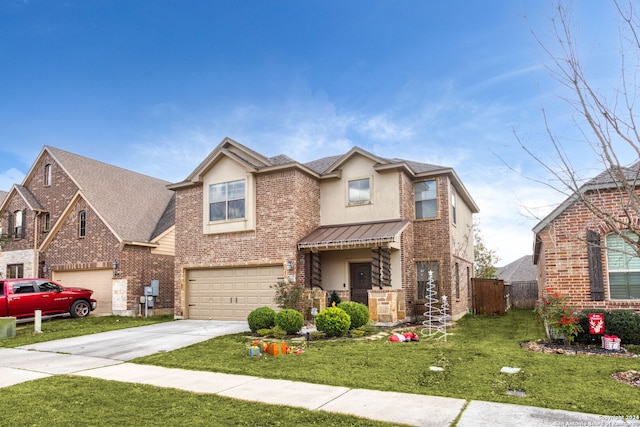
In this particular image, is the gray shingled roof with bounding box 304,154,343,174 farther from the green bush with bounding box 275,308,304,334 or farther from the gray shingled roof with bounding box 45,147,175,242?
the gray shingled roof with bounding box 45,147,175,242

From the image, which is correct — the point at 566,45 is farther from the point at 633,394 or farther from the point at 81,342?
the point at 81,342

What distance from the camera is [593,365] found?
8.09m

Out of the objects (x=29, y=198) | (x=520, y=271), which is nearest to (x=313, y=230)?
(x=29, y=198)

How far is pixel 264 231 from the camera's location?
17000 mm

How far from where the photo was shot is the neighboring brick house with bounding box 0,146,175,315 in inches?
815

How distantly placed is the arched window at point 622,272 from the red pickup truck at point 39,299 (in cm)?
1930

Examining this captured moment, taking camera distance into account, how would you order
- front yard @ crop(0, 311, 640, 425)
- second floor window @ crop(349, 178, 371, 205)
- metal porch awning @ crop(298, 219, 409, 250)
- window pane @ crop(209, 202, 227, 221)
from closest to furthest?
front yard @ crop(0, 311, 640, 425) < metal porch awning @ crop(298, 219, 409, 250) < second floor window @ crop(349, 178, 371, 205) < window pane @ crop(209, 202, 227, 221)

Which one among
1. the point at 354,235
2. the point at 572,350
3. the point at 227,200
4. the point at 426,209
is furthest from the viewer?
the point at 227,200

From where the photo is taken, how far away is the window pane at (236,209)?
691 inches

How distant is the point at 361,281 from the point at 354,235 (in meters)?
2.04

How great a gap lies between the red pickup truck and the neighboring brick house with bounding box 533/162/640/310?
58.5 ft

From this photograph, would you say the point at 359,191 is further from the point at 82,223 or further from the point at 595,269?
the point at 82,223

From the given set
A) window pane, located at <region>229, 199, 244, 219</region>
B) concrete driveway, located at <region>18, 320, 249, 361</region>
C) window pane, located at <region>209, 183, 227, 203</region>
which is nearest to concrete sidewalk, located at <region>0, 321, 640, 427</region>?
concrete driveway, located at <region>18, 320, 249, 361</region>

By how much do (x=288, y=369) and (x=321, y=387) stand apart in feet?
4.74
